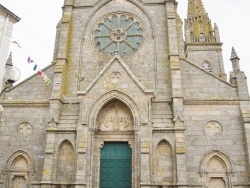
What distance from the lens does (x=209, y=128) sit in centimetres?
1614

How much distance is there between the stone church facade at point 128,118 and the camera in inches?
599

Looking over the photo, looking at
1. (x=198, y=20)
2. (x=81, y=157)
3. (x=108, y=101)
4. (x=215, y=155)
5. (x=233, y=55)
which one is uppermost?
(x=198, y=20)

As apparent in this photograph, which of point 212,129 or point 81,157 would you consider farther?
point 212,129

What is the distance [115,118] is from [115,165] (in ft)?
9.00

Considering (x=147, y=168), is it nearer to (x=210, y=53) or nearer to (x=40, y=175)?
(x=40, y=175)

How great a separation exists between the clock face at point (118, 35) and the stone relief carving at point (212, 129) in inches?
265

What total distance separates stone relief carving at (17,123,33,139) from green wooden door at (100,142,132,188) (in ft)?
14.9

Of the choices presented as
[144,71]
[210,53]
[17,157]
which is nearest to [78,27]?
[144,71]

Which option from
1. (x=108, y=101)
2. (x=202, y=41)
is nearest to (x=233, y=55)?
(x=108, y=101)

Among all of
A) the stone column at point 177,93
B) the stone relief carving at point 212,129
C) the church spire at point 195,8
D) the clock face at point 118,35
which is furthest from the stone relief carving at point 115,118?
the church spire at point 195,8

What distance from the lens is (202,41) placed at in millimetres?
40031

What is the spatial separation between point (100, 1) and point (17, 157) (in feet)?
39.0

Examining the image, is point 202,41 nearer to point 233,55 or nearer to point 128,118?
point 233,55

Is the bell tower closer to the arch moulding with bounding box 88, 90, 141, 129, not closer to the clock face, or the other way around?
the clock face
